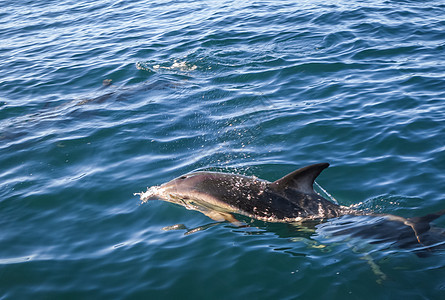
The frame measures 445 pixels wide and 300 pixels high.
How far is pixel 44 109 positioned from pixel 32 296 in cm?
730

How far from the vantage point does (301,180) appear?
23.2ft

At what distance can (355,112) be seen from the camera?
10.8 meters

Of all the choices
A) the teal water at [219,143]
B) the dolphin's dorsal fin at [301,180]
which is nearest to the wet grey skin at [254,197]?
the dolphin's dorsal fin at [301,180]

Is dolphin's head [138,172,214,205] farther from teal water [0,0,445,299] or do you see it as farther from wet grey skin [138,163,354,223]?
teal water [0,0,445,299]

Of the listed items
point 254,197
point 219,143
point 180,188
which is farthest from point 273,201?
point 219,143

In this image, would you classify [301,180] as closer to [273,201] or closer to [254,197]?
[273,201]

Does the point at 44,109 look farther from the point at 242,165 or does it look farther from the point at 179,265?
the point at 179,265

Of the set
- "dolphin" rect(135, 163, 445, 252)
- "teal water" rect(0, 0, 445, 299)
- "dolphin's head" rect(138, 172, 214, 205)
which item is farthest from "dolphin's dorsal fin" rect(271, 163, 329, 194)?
"dolphin's head" rect(138, 172, 214, 205)

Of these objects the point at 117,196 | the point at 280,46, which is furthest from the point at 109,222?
the point at 280,46

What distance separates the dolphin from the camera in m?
6.78

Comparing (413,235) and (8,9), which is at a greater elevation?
(8,9)

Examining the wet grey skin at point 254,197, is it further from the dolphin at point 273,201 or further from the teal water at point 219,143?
the teal water at point 219,143

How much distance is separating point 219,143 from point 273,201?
314cm

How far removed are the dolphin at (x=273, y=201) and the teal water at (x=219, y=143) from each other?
0.21 meters
